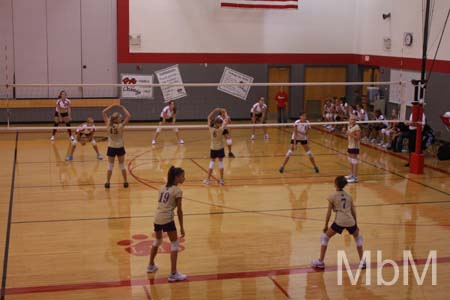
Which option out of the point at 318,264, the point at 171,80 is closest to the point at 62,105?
the point at 171,80

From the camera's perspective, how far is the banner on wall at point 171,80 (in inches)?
1102

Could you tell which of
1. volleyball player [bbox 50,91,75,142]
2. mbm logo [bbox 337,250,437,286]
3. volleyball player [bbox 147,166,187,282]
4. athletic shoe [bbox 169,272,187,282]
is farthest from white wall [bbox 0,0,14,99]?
mbm logo [bbox 337,250,437,286]

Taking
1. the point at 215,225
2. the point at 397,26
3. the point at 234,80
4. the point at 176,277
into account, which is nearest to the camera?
the point at 176,277

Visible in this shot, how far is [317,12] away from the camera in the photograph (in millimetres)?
29125

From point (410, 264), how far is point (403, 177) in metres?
7.40

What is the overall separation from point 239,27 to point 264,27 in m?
1.18

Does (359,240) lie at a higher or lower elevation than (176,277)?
higher

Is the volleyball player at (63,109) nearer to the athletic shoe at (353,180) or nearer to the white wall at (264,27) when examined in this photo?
the white wall at (264,27)

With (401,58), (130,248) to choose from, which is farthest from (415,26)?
(130,248)

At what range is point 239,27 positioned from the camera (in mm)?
28531

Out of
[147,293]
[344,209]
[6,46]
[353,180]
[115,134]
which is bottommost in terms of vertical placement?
[147,293]

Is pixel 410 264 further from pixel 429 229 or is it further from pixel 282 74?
pixel 282 74

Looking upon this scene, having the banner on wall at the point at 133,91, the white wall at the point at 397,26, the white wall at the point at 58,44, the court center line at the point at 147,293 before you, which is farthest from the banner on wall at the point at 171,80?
the court center line at the point at 147,293

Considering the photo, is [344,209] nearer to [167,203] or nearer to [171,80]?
[167,203]
